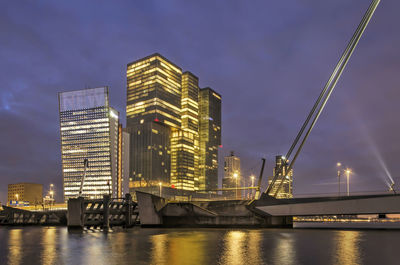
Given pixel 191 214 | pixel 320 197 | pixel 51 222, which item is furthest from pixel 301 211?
pixel 51 222

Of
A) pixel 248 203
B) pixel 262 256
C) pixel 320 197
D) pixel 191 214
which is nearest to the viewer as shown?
pixel 262 256

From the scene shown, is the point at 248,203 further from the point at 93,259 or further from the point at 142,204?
the point at 93,259

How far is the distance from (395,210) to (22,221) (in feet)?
257

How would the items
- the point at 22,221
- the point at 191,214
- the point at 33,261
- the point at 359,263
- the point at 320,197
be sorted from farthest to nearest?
the point at 22,221 < the point at 191,214 < the point at 320,197 < the point at 33,261 < the point at 359,263

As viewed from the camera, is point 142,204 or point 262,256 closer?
point 262,256

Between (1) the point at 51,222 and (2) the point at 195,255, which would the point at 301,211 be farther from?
(1) the point at 51,222

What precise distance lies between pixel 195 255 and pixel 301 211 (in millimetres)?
34145

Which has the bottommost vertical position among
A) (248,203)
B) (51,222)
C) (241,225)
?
(51,222)

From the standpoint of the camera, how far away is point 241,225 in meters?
53.2

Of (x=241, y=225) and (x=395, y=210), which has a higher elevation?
(x=395, y=210)

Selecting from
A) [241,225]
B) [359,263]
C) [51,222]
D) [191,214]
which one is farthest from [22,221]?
[359,263]

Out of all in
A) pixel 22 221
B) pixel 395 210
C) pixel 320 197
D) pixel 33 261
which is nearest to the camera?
pixel 33 261

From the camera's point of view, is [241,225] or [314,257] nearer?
[314,257]

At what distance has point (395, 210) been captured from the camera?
43188mm
